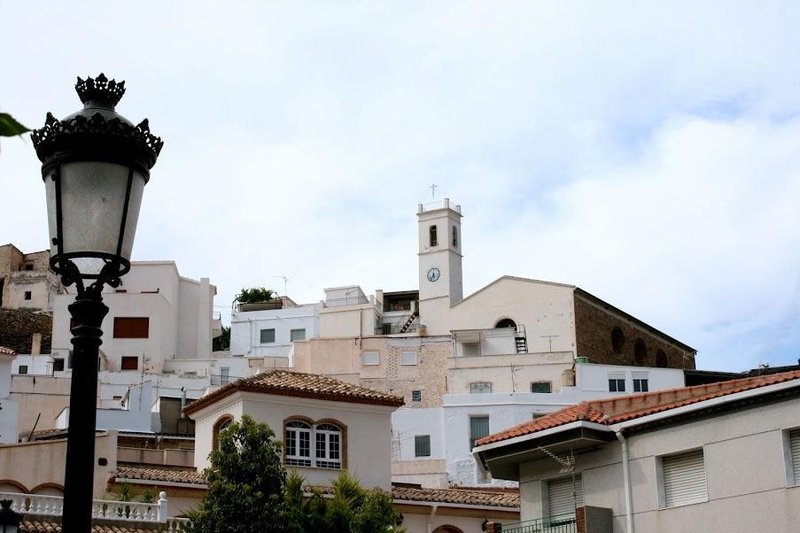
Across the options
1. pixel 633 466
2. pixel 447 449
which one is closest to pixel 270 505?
pixel 633 466

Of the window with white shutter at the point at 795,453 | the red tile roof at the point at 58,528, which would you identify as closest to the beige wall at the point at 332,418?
the red tile roof at the point at 58,528

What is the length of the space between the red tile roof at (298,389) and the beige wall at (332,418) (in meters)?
0.17

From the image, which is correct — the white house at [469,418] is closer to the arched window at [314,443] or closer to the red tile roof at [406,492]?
the red tile roof at [406,492]

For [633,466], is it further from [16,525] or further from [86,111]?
[86,111]

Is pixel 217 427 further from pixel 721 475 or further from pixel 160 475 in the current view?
pixel 721 475

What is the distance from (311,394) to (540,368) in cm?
2940

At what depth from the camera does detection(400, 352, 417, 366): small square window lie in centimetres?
6600

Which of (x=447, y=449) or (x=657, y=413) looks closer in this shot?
(x=657, y=413)

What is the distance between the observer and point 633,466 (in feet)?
77.9

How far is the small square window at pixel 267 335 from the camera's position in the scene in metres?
75.7

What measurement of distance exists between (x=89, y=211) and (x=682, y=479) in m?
18.7

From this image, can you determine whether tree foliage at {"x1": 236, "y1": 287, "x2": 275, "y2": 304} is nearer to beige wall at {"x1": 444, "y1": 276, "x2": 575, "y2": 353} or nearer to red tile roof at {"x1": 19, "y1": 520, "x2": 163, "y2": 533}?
beige wall at {"x1": 444, "y1": 276, "x2": 575, "y2": 353}

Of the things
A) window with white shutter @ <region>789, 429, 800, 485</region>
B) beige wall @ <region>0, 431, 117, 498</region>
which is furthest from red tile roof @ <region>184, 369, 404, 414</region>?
window with white shutter @ <region>789, 429, 800, 485</region>

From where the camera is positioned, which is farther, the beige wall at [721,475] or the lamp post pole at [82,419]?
the beige wall at [721,475]
